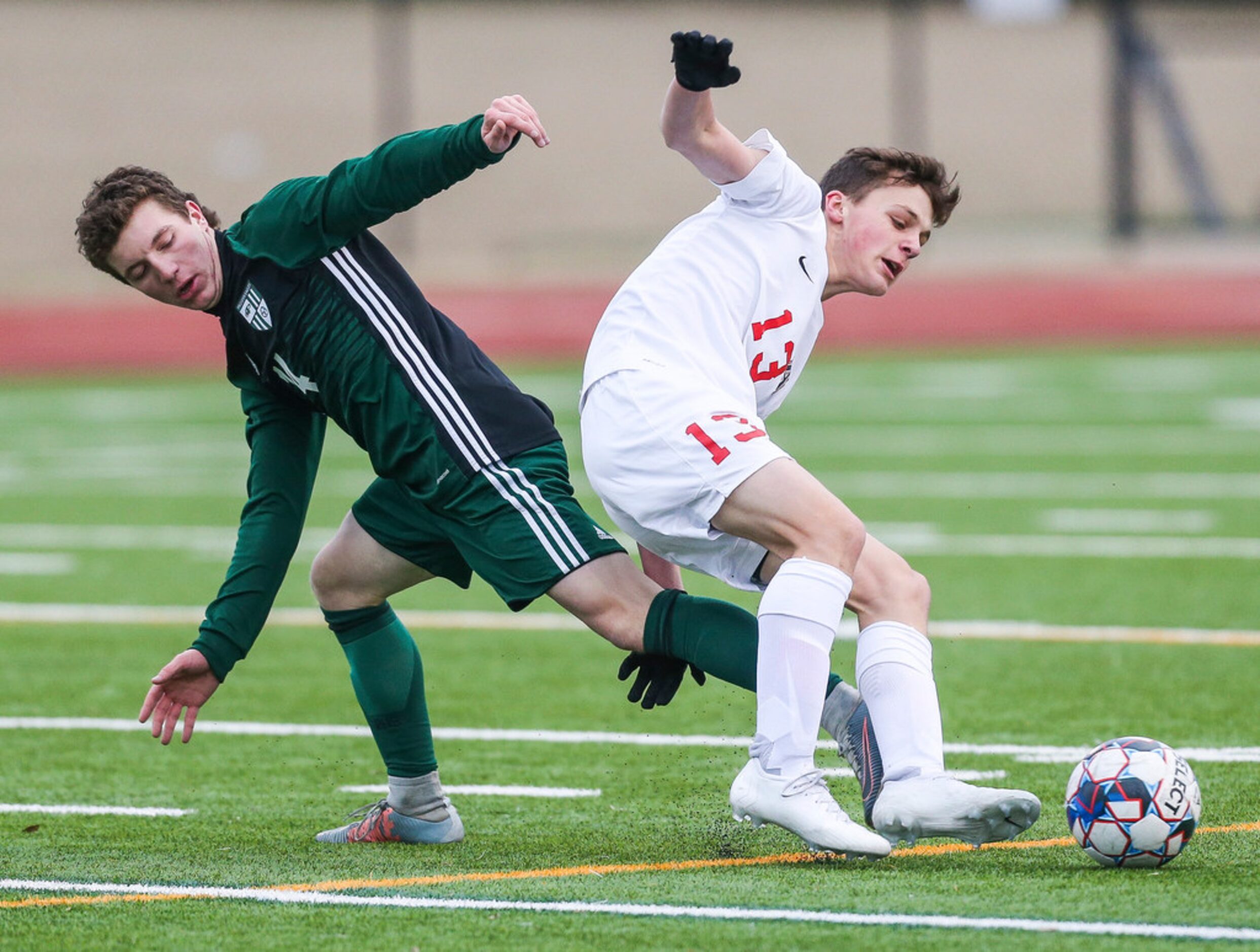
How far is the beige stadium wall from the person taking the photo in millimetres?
31797

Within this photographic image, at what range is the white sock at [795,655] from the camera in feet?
15.6

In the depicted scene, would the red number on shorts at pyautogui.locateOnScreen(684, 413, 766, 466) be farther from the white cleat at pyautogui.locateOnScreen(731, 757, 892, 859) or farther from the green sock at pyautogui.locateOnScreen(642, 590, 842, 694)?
the white cleat at pyautogui.locateOnScreen(731, 757, 892, 859)

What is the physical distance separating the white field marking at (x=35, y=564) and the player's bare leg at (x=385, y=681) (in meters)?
6.15

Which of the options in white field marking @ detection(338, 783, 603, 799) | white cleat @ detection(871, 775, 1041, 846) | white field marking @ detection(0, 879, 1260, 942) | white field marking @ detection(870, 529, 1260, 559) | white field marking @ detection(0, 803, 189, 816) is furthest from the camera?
white field marking @ detection(870, 529, 1260, 559)

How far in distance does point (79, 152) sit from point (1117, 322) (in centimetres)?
1542

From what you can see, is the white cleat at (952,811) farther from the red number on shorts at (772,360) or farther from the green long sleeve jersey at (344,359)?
the green long sleeve jersey at (344,359)

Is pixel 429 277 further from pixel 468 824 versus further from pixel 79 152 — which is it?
pixel 468 824

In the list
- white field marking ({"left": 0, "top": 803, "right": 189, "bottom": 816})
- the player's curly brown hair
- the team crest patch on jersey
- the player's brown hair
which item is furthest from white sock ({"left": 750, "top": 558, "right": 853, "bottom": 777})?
white field marking ({"left": 0, "top": 803, "right": 189, "bottom": 816})

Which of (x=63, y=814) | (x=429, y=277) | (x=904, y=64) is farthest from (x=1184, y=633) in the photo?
(x=904, y=64)

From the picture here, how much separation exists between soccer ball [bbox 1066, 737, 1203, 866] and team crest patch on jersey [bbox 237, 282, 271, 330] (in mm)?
2191

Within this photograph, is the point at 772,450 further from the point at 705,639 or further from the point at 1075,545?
the point at 1075,545

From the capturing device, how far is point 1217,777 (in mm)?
5891

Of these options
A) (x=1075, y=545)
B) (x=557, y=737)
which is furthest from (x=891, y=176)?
(x=1075, y=545)

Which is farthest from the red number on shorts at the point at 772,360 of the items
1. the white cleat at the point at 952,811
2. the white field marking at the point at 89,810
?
the white field marking at the point at 89,810
